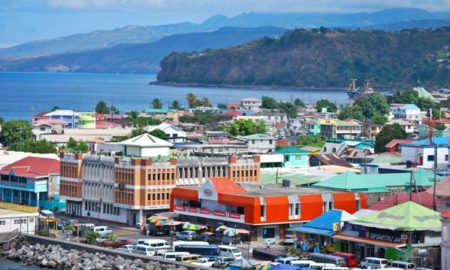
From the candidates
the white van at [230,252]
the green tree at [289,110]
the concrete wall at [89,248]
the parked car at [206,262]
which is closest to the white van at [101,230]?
the concrete wall at [89,248]

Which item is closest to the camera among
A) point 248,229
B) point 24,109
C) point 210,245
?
point 210,245

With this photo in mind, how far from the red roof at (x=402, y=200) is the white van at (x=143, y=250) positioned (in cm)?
598

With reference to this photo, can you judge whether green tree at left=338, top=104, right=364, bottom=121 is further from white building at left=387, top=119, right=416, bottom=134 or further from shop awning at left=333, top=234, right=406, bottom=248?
shop awning at left=333, top=234, right=406, bottom=248

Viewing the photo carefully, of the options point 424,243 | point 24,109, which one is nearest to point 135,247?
point 424,243

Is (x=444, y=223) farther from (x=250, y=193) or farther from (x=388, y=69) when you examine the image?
(x=388, y=69)

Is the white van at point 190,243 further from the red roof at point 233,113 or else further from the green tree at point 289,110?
the green tree at point 289,110

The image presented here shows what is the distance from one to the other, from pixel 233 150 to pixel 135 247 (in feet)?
59.2

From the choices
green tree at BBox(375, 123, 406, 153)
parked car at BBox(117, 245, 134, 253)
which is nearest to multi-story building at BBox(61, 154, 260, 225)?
parked car at BBox(117, 245, 134, 253)

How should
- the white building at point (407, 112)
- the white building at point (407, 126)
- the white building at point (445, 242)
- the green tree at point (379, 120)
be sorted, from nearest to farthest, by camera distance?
1. the white building at point (445, 242)
2. the white building at point (407, 126)
3. the green tree at point (379, 120)
4. the white building at point (407, 112)

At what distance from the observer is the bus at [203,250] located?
31.1 meters

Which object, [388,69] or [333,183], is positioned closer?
[333,183]

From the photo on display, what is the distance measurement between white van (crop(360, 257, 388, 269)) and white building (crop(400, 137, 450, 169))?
51.8 feet

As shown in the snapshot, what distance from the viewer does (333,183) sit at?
125 feet

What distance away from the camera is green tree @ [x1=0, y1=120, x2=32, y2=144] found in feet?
202
